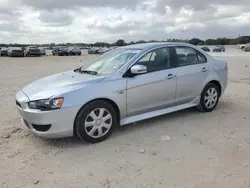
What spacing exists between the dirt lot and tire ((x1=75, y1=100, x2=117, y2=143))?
15 centimetres

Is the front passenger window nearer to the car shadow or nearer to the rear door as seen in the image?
the rear door

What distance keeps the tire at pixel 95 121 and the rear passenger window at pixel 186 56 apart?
1.87 m

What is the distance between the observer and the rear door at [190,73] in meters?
5.40

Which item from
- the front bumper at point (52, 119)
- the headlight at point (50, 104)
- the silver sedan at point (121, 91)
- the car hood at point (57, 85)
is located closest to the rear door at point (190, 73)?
the silver sedan at point (121, 91)

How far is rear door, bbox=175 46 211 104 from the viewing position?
213 inches

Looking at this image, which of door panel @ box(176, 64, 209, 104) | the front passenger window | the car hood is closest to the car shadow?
door panel @ box(176, 64, 209, 104)

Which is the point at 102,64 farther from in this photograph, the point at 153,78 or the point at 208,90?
the point at 208,90

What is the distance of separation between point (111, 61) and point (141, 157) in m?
2.07

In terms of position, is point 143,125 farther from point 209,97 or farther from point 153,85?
point 209,97

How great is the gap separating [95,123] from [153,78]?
1354 mm

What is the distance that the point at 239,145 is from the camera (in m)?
4.23

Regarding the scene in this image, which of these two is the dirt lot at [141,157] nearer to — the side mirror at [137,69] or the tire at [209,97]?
the tire at [209,97]

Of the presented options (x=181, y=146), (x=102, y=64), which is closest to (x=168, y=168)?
(x=181, y=146)

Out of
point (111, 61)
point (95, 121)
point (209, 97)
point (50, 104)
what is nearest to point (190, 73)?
point (209, 97)
